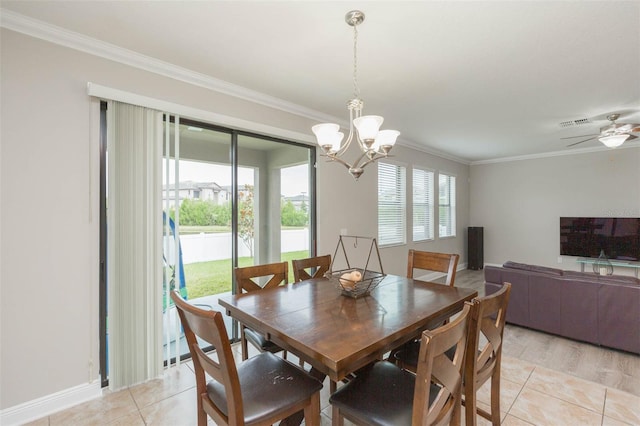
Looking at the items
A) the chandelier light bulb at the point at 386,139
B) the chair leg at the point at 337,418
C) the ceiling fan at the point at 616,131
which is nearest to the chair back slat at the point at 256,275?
the chair leg at the point at 337,418

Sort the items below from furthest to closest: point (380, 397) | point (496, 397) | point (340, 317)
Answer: point (496, 397)
point (340, 317)
point (380, 397)

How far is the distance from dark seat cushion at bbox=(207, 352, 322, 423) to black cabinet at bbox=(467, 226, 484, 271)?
640 cm

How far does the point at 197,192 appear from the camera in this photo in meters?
2.83

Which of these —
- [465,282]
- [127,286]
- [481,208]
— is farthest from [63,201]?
[481,208]

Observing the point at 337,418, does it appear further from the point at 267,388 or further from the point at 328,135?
the point at 328,135

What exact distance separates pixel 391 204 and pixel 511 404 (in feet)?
11.2

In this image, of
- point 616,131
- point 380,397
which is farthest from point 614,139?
point 380,397

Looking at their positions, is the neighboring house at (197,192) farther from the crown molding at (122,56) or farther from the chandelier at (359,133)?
the chandelier at (359,133)

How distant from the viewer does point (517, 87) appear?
2941mm

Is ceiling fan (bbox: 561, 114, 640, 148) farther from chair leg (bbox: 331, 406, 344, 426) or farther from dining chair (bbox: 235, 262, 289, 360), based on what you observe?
chair leg (bbox: 331, 406, 344, 426)

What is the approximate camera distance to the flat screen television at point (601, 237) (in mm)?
5086

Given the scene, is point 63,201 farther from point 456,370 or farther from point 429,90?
point 429,90

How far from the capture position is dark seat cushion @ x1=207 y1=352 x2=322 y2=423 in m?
1.28

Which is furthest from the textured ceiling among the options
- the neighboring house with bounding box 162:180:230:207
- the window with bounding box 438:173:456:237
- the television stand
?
the television stand
